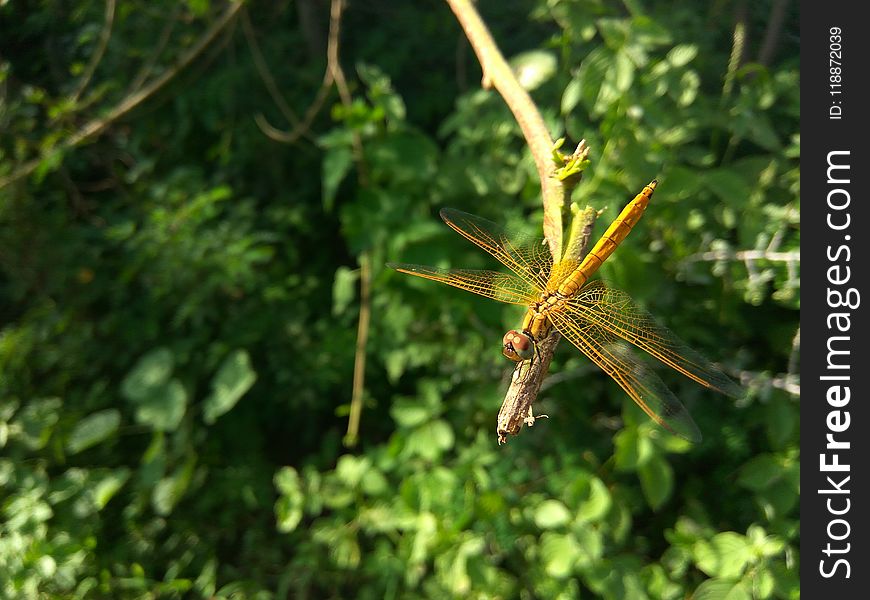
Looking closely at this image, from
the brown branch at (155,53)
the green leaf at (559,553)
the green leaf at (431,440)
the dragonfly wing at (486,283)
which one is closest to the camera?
the dragonfly wing at (486,283)

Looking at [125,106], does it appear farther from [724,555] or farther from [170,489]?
[724,555]

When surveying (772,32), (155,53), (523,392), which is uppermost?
(155,53)

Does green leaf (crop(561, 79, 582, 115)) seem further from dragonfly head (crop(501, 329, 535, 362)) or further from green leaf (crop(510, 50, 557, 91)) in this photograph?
dragonfly head (crop(501, 329, 535, 362))

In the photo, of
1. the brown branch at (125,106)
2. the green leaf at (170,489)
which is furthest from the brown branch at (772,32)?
the green leaf at (170,489)

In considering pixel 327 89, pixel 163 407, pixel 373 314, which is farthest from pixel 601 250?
pixel 163 407

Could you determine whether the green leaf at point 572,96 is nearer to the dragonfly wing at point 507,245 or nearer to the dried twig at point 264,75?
the dragonfly wing at point 507,245

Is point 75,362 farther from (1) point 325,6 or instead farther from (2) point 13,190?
(1) point 325,6
